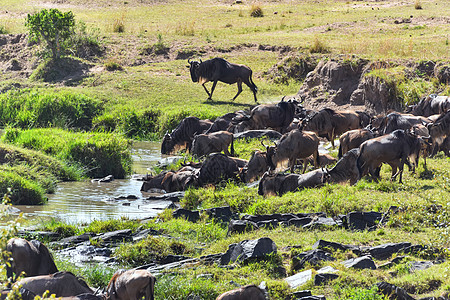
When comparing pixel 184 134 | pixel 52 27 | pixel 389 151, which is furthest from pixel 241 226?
pixel 52 27

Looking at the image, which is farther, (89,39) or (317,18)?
(317,18)

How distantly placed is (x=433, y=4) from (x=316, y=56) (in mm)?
16983

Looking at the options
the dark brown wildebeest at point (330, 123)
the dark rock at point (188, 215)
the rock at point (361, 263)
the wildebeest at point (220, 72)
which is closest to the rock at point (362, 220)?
the rock at point (361, 263)

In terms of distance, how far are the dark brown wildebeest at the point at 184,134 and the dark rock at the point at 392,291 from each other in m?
12.6

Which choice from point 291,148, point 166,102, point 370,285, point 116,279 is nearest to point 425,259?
point 370,285

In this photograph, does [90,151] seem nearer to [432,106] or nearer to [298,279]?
[432,106]

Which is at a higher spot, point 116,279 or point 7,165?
point 116,279

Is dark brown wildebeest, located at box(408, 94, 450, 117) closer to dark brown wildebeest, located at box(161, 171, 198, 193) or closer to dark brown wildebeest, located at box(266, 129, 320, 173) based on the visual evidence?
dark brown wildebeest, located at box(266, 129, 320, 173)

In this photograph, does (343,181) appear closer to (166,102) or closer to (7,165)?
(7,165)

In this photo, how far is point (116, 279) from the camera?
7.44m

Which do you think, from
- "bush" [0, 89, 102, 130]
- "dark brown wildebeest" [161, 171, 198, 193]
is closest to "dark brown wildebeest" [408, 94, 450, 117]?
"dark brown wildebeest" [161, 171, 198, 193]

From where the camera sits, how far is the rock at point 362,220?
10227mm

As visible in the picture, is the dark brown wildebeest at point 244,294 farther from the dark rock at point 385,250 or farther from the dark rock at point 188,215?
the dark rock at point 188,215

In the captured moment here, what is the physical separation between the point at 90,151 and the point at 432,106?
29.5ft
